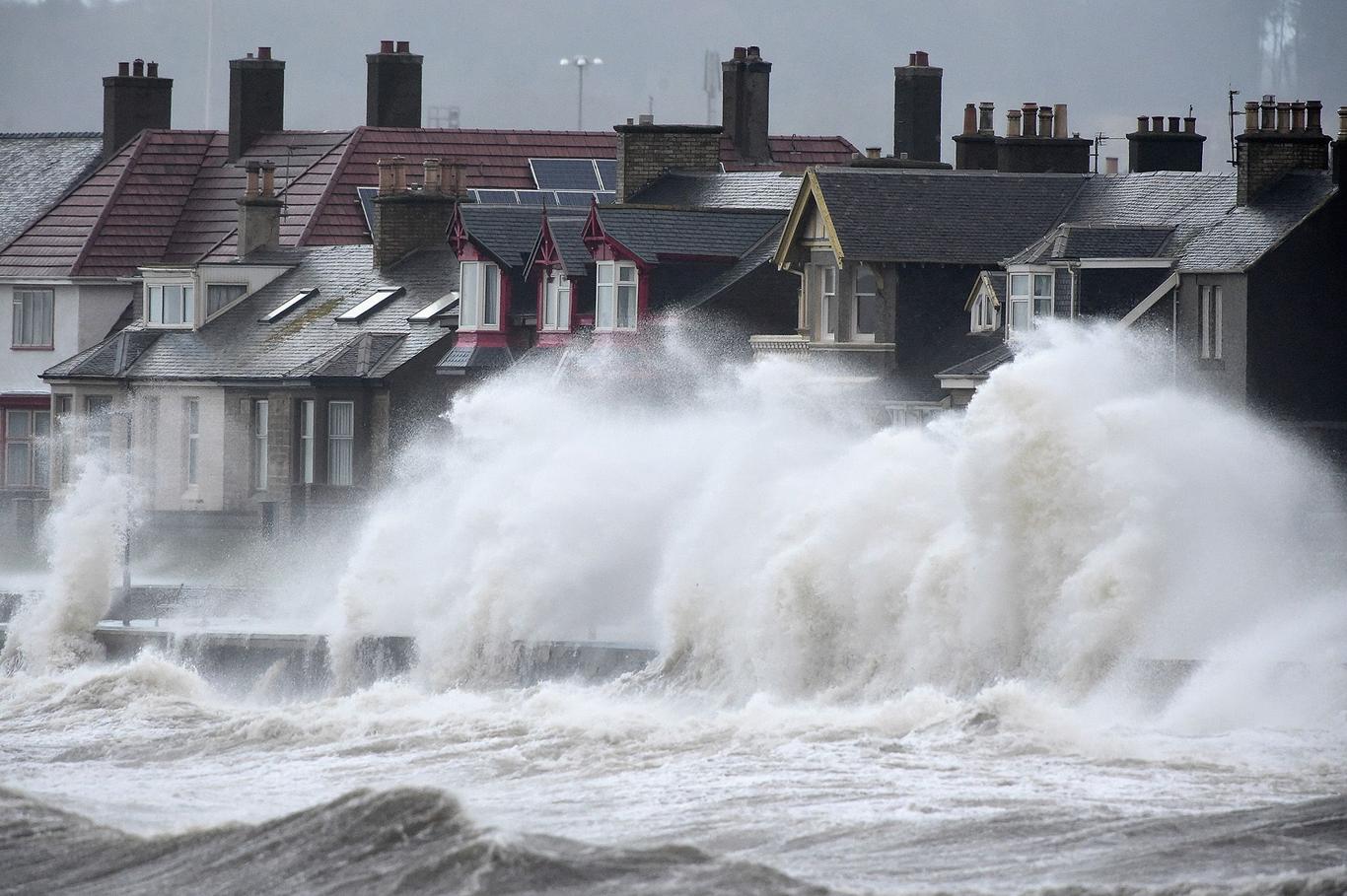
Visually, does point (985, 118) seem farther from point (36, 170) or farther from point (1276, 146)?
point (36, 170)

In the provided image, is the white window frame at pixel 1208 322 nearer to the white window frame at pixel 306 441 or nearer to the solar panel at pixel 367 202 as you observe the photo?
the white window frame at pixel 306 441

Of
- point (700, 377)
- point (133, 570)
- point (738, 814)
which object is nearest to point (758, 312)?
point (700, 377)

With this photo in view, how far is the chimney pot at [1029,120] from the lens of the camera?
1794 inches

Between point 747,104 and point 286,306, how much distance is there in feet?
39.5

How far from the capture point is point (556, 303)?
45312 millimetres

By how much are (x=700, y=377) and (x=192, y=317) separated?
13.7m

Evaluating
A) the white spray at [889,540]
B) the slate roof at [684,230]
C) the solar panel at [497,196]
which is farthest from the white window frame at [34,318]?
the white spray at [889,540]

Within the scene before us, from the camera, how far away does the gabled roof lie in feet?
127

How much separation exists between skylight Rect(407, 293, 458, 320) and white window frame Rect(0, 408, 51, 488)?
1012 cm

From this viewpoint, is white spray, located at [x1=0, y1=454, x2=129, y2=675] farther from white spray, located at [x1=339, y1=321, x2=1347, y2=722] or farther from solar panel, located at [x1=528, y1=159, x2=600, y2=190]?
solar panel, located at [x1=528, y1=159, x2=600, y2=190]

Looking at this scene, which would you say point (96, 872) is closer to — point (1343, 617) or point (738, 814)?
point (738, 814)

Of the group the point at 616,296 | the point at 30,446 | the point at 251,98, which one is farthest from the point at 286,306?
the point at 251,98

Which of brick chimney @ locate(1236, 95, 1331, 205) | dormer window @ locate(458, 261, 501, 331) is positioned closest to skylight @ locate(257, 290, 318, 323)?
dormer window @ locate(458, 261, 501, 331)

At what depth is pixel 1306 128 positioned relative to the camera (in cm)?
3866
